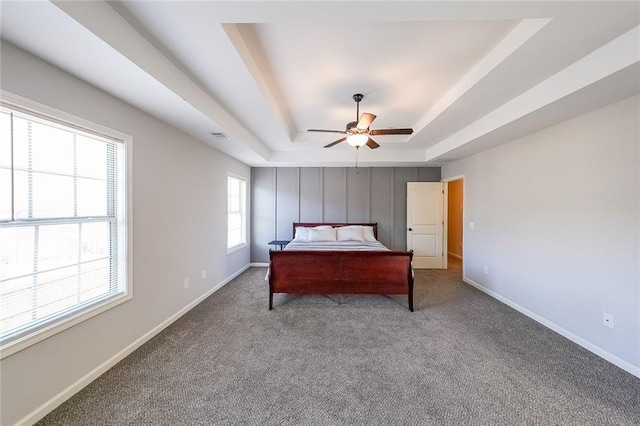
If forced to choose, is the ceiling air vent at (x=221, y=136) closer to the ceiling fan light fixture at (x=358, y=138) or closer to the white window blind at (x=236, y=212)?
the white window blind at (x=236, y=212)

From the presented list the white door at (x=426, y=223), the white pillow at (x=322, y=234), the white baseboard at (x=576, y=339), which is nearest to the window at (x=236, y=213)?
the white pillow at (x=322, y=234)

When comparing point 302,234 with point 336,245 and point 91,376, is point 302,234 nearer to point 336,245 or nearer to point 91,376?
point 336,245

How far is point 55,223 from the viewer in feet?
5.64

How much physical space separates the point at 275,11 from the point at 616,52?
2326mm

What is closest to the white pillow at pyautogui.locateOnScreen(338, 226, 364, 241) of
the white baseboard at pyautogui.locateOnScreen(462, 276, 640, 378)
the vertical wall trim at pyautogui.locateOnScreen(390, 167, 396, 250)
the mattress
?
the mattress

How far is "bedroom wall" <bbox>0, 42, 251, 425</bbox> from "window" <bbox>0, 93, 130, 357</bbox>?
0.11 metres

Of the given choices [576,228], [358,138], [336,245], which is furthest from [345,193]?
[576,228]

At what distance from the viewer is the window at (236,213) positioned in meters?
4.70

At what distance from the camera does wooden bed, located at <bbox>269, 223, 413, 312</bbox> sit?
3.34m

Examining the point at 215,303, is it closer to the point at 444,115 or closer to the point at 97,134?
the point at 97,134

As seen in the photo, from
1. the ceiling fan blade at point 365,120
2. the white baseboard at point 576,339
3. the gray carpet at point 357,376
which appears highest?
the ceiling fan blade at point 365,120

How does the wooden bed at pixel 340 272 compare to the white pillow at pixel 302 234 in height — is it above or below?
below

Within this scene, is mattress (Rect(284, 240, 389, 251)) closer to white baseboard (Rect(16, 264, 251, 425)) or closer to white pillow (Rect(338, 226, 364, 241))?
white pillow (Rect(338, 226, 364, 241))

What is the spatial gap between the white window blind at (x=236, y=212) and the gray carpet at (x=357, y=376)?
1.92 meters
